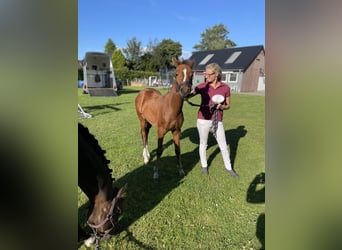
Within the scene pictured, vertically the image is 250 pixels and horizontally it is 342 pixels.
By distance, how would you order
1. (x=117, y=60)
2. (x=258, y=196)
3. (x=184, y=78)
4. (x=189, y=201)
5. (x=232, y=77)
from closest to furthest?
(x=189, y=201) < (x=258, y=196) < (x=184, y=78) < (x=232, y=77) < (x=117, y=60)

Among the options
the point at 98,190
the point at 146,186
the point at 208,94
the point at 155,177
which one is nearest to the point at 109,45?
the point at 208,94

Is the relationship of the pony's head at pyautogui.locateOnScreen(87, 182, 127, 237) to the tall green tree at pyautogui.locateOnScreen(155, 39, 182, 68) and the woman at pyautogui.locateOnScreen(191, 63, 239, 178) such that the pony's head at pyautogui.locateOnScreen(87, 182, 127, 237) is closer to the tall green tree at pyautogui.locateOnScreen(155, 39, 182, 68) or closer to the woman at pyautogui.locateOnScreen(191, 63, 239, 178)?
the woman at pyautogui.locateOnScreen(191, 63, 239, 178)

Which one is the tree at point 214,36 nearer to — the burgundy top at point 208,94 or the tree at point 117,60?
the tree at point 117,60

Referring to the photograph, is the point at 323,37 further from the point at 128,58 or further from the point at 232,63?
the point at 128,58

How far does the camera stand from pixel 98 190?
182 centimetres

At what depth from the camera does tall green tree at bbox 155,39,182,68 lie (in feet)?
152

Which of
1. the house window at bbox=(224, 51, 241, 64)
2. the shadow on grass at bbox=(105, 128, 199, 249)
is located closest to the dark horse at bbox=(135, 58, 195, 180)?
the shadow on grass at bbox=(105, 128, 199, 249)

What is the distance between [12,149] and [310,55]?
2.20ft

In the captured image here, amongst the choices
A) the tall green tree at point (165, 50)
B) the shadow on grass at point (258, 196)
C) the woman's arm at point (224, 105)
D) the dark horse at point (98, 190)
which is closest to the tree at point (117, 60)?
the tall green tree at point (165, 50)

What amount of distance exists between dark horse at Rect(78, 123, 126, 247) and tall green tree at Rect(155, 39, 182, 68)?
44930 millimetres

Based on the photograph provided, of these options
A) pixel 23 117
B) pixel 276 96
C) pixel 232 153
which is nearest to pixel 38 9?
pixel 23 117

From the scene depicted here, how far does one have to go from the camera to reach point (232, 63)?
30.1 m

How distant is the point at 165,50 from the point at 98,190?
5066 cm

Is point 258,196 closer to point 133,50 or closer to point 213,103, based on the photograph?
point 213,103
